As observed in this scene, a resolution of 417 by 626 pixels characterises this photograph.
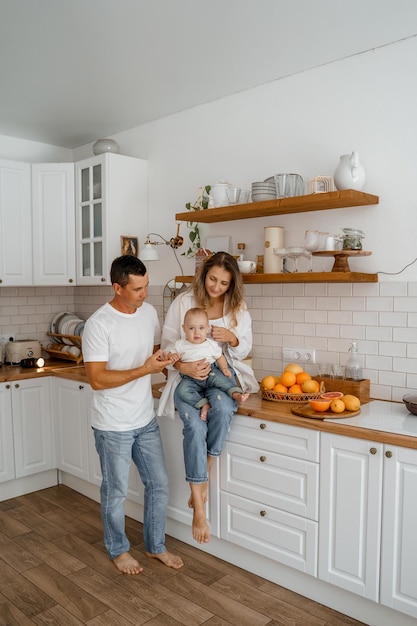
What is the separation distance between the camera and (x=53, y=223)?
4.47 metres

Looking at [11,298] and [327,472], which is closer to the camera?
[327,472]

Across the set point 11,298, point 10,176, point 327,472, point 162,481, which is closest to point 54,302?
point 11,298

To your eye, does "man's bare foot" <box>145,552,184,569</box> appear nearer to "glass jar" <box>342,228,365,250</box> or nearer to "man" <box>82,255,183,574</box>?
"man" <box>82,255,183,574</box>

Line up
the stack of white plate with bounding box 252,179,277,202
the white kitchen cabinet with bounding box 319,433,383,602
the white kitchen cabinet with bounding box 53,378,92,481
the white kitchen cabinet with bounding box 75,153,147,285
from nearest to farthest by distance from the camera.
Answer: the white kitchen cabinet with bounding box 319,433,383,602
the stack of white plate with bounding box 252,179,277,202
the white kitchen cabinet with bounding box 53,378,92,481
the white kitchen cabinet with bounding box 75,153,147,285

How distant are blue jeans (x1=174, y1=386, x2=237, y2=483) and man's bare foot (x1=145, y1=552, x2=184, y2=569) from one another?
516mm

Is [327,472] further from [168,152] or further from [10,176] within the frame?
Result: [10,176]

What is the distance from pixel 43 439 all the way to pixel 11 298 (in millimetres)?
1263

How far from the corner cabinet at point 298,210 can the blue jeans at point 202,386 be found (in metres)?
0.62

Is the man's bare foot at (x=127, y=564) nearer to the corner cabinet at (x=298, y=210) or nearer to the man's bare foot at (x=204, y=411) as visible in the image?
the man's bare foot at (x=204, y=411)

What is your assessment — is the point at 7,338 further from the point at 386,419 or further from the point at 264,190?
the point at 386,419

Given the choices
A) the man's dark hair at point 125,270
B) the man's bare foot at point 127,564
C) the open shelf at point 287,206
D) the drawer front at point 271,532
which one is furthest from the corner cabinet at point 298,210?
the man's bare foot at point 127,564

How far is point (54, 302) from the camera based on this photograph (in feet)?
Answer: 16.3

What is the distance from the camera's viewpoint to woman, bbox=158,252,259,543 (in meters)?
2.82

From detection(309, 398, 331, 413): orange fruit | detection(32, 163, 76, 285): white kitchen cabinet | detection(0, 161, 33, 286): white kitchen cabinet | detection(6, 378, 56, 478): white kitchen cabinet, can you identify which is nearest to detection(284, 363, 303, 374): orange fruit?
detection(309, 398, 331, 413): orange fruit
